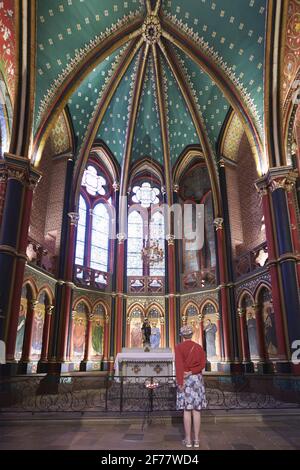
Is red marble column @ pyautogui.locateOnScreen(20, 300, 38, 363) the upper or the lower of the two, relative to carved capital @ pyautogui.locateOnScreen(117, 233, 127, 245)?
lower

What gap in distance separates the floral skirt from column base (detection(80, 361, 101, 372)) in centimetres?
1170

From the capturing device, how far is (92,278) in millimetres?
17484

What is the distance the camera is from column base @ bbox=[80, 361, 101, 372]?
15.6 m

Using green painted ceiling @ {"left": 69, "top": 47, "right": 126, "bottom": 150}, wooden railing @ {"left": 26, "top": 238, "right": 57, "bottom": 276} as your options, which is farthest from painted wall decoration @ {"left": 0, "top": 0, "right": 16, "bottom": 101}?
wooden railing @ {"left": 26, "top": 238, "right": 57, "bottom": 276}

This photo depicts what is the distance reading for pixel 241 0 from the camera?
1289 centimetres

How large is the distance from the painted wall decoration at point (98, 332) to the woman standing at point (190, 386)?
39.8 feet

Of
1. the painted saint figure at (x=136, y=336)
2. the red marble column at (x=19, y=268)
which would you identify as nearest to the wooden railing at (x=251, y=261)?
the painted saint figure at (x=136, y=336)

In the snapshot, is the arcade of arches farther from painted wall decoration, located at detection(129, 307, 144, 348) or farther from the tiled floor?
the tiled floor

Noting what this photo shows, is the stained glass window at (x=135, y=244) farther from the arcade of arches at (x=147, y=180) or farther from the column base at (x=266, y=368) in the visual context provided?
the column base at (x=266, y=368)

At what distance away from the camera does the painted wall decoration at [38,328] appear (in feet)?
44.2

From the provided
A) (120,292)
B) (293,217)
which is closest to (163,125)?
(120,292)

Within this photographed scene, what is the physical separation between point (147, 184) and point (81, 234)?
5.70 meters

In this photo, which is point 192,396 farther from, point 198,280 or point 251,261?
point 198,280

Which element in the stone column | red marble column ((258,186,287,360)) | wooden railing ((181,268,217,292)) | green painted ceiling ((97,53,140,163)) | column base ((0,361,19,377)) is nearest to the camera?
column base ((0,361,19,377))
